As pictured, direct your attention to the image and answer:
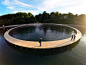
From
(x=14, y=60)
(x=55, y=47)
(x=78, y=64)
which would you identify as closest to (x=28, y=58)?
(x=14, y=60)

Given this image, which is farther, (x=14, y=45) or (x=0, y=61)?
(x=14, y=45)

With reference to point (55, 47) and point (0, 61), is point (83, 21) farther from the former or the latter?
point (0, 61)

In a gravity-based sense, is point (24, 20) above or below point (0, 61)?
above

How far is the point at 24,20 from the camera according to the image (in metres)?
54.8

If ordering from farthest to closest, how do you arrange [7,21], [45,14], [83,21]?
1. [45,14]
2. [7,21]
3. [83,21]

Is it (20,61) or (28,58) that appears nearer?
(20,61)

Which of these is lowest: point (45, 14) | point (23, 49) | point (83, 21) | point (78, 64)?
point (78, 64)

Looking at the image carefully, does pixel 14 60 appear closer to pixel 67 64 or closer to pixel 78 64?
pixel 67 64

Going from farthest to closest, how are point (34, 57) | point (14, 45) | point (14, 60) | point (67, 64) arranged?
point (14, 45) → point (34, 57) → point (14, 60) → point (67, 64)

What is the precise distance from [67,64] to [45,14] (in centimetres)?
6357

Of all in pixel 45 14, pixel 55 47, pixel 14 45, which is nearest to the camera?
pixel 55 47

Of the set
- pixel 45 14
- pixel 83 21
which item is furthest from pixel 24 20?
pixel 83 21

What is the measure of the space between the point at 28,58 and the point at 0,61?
4098 mm

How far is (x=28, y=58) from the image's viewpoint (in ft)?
29.7
